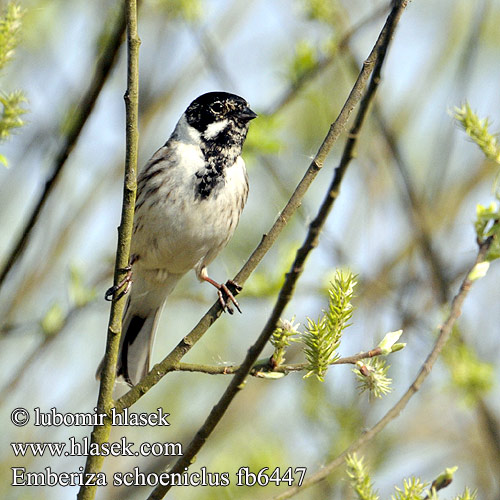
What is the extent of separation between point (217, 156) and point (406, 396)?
2151 mm

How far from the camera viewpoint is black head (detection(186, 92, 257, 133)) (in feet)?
13.5

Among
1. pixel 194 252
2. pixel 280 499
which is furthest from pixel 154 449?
pixel 280 499

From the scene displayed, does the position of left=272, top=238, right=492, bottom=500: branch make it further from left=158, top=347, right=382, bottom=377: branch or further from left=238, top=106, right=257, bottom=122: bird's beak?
left=238, top=106, right=257, bottom=122: bird's beak

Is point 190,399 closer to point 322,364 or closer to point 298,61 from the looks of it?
point 298,61

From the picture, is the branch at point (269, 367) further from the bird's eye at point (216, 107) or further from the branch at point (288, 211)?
the bird's eye at point (216, 107)

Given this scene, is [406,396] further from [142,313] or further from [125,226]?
[142,313]

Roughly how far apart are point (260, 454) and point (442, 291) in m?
1.69

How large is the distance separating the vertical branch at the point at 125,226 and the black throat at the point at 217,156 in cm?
136

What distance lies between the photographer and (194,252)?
164 inches

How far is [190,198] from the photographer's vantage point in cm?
394

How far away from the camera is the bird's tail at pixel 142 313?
434cm

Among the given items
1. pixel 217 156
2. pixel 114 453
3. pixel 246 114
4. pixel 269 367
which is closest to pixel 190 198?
pixel 217 156

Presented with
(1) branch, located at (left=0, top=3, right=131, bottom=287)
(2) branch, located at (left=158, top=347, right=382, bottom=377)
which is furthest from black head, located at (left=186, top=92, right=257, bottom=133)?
(2) branch, located at (left=158, top=347, right=382, bottom=377)

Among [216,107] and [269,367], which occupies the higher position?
[216,107]
